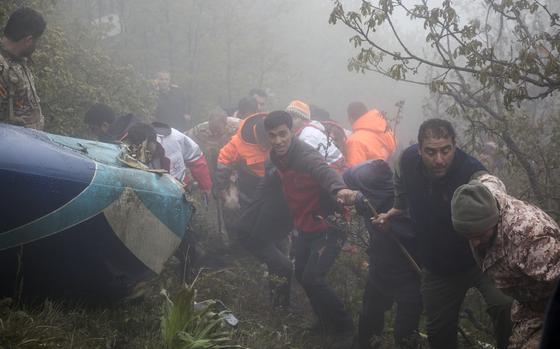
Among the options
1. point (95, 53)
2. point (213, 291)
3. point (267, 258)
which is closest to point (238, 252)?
point (267, 258)

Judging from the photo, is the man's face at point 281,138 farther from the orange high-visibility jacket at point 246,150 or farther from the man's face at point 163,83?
the man's face at point 163,83

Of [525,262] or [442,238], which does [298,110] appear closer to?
[442,238]

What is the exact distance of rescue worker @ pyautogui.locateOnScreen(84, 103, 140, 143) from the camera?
6.14m

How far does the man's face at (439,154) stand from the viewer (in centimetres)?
369

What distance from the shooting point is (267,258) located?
18.5 feet

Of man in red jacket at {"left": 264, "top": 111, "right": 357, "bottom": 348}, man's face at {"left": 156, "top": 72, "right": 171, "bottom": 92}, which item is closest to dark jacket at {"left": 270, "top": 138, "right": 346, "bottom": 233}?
man in red jacket at {"left": 264, "top": 111, "right": 357, "bottom": 348}

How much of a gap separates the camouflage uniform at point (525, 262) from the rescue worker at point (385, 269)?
1.26 meters

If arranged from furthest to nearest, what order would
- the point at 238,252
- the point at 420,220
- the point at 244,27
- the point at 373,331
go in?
the point at 244,27 → the point at 238,252 → the point at 373,331 → the point at 420,220

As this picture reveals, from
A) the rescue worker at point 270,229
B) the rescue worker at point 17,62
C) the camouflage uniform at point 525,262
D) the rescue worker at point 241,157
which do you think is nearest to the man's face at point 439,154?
the camouflage uniform at point 525,262

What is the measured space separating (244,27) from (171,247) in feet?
36.7

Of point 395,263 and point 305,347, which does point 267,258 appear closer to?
point 305,347

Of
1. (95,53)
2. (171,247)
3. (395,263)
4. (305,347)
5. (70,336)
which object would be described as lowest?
(305,347)

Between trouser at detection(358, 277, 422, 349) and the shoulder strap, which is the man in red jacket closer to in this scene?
trouser at detection(358, 277, 422, 349)

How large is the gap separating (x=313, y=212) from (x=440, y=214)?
1671mm
